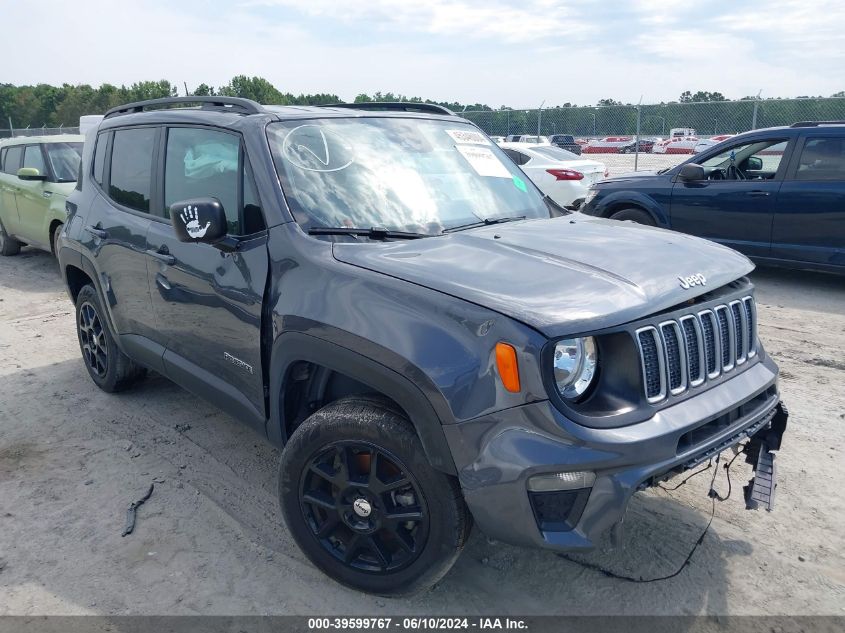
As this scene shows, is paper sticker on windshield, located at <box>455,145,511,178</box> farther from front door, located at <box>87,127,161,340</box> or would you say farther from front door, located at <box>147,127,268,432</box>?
front door, located at <box>87,127,161,340</box>

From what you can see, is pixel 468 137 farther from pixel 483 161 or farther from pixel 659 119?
pixel 659 119

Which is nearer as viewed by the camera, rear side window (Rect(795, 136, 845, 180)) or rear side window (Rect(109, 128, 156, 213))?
rear side window (Rect(109, 128, 156, 213))

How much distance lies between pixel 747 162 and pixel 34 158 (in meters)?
9.07

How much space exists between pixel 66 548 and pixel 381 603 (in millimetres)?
1550

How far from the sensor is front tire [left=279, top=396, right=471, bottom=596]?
2564mm

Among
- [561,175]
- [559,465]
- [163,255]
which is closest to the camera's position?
[559,465]

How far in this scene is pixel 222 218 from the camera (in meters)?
3.15

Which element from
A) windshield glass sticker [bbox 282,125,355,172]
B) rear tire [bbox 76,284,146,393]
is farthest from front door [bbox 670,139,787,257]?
rear tire [bbox 76,284,146,393]

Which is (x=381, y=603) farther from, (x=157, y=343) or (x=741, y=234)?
(x=741, y=234)

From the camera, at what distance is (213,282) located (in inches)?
135

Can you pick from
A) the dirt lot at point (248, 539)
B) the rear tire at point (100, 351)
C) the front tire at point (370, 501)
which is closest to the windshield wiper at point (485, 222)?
the front tire at point (370, 501)

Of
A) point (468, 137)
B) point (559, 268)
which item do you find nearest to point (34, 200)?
point (468, 137)

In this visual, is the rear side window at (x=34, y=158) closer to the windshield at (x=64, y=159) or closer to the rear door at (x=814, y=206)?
Result: the windshield at (x=64, y=159)

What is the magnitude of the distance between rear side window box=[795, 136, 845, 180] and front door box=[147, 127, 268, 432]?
6723 millimetres
